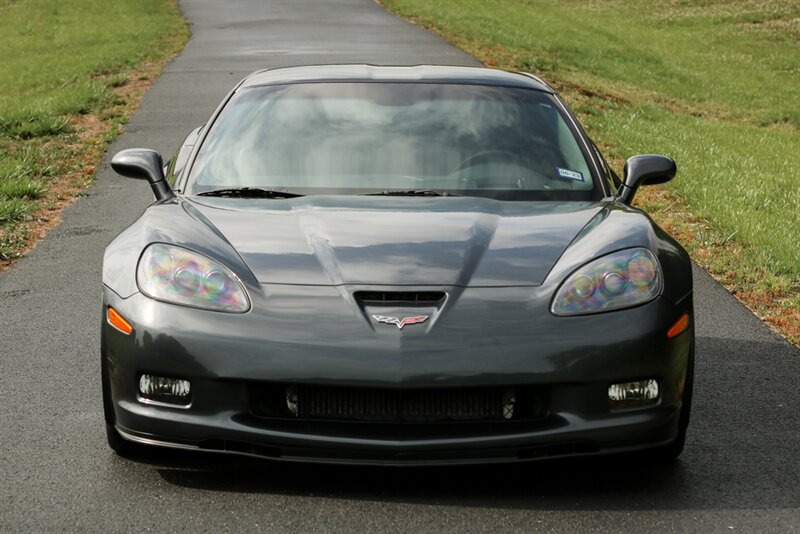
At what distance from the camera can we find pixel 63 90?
18.4 metres

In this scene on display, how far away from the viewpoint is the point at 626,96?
67.3 feet

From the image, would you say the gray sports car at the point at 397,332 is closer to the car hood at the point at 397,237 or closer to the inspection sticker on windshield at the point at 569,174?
the car hood at the point at 397,237

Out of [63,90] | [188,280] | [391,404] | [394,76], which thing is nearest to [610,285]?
[391,404]

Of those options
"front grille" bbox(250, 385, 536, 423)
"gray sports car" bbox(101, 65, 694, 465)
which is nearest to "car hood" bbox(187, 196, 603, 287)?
"gray sports car" bbox(101, 65, 694, 465)

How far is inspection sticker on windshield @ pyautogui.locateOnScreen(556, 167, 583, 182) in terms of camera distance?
→ 211 inches

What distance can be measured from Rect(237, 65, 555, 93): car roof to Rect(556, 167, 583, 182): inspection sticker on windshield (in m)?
0.69

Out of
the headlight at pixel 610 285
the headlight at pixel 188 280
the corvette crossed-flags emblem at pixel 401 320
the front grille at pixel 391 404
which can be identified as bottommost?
the front grille at pixel 391 404

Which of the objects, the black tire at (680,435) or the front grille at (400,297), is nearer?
the front grille at (400,297)

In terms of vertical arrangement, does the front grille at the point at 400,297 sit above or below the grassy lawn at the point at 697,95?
above

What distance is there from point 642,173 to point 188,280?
6.60 ft

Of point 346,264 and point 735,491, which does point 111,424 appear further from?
point 735,491

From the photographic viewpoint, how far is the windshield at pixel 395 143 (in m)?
5.29

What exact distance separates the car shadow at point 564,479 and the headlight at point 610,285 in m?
0.55

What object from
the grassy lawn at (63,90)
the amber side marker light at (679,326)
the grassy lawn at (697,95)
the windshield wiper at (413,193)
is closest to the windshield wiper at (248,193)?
the windshield wiper at (413,193)
